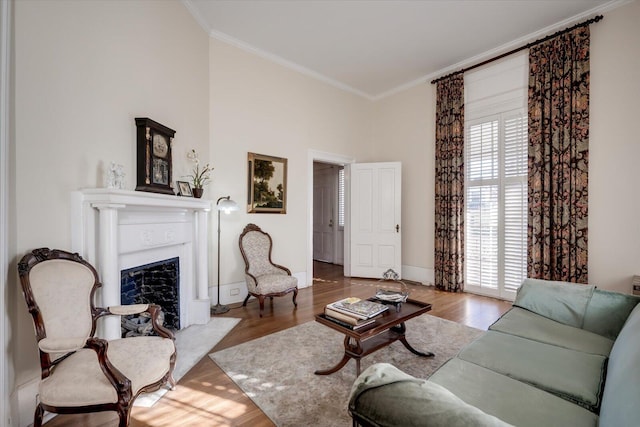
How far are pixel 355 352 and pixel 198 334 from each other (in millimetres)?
1825

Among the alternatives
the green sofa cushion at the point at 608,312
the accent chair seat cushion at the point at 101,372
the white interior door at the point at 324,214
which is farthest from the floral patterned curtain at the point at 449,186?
the accent chair seat cushion at the point at 101,372

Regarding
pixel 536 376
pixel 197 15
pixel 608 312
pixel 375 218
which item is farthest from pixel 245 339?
pixel 197 15

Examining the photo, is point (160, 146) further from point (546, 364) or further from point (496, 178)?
point (496, 178)

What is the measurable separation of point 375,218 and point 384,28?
3177 mm

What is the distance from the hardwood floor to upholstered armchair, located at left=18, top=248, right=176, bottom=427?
1.05 feet

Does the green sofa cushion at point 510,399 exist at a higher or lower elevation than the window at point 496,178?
lower

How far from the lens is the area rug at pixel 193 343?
2.05 meters

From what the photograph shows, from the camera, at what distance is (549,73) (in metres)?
3.79

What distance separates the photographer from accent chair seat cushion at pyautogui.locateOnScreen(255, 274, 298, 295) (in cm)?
372

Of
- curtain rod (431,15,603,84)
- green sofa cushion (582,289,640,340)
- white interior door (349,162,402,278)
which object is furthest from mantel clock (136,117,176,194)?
curtain rod (431,15,603,84)

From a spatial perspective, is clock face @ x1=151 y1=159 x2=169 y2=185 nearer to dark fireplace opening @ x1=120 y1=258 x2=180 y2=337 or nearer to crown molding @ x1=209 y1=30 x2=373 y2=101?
dark fireplace opening @ x1=120 y1=258 x2=180 y2=337

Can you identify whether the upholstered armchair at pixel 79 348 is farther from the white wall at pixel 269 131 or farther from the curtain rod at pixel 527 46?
the curtain rod at pixel 527 46

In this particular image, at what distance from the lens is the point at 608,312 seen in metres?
2.05

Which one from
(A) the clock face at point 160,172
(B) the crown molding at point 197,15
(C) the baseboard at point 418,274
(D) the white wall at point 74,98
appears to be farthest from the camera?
(C) the baseboard at point 418,274
